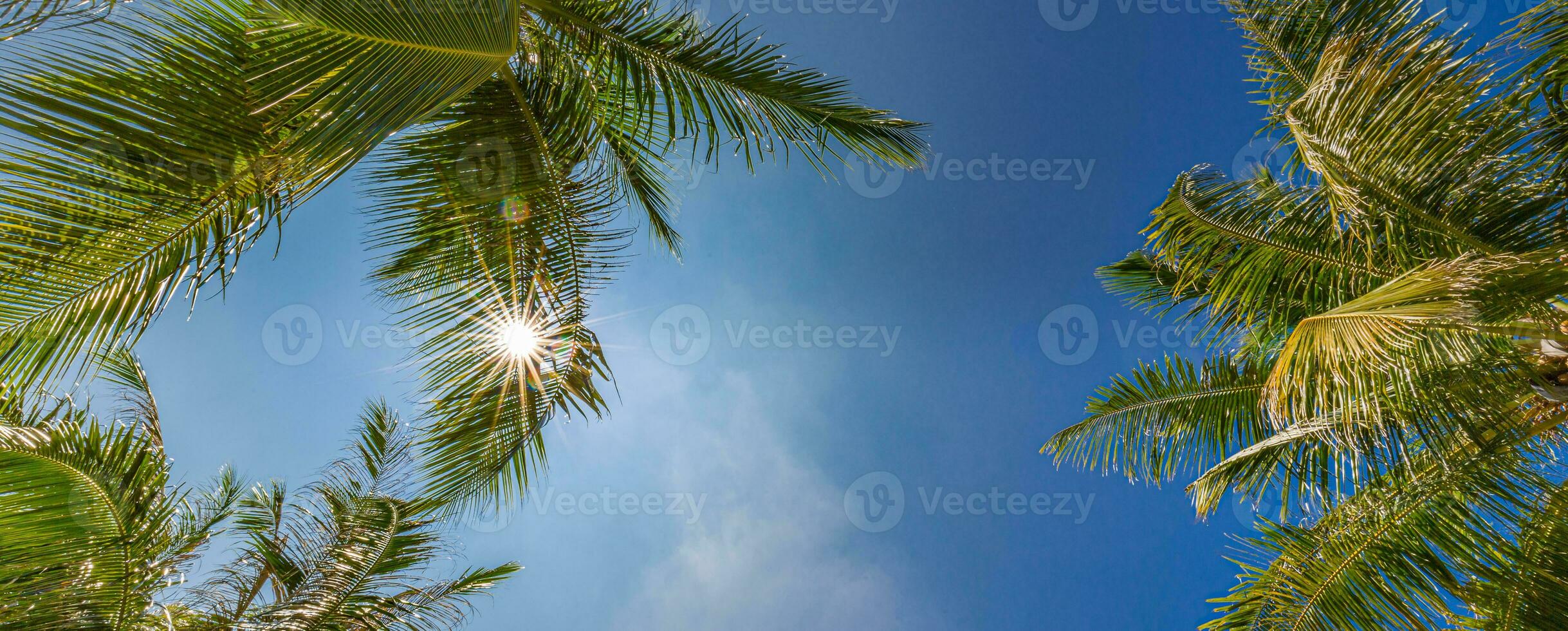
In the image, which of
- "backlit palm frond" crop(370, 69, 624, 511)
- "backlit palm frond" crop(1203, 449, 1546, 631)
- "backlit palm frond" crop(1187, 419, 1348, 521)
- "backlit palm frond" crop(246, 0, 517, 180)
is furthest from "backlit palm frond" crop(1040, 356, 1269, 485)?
"backlit palm frond" crop(246, 0, 517, 180)

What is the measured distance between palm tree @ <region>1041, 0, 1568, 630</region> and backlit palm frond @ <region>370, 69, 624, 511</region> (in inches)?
163

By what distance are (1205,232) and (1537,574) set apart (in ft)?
7.69

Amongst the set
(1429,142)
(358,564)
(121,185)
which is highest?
(1429,142)

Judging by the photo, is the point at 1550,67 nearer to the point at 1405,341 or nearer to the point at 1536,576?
the point at 1405,341

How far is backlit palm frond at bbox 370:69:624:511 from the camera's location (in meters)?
4.14

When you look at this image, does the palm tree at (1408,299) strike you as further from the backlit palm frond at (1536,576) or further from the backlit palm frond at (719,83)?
the backlit palm frond at (719,83)

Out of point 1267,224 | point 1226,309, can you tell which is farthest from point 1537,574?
point 1226,309

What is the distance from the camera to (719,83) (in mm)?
4348

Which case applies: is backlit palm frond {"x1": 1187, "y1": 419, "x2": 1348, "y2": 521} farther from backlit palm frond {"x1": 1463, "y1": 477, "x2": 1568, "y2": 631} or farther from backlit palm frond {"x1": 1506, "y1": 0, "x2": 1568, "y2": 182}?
backlit palm frond {"x1": 1506, "y1": 0, "x2": 1568, "y2": 182}

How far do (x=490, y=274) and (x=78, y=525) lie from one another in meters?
2.33

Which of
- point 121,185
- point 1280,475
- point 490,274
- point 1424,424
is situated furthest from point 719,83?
point 1280,475

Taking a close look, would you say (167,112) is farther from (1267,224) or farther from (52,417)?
(1267,224)

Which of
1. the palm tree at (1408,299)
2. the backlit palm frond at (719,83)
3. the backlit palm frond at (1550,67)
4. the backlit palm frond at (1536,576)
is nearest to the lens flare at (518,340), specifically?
the backlit palm frond at (719,83)

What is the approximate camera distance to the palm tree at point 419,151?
1.96 m
